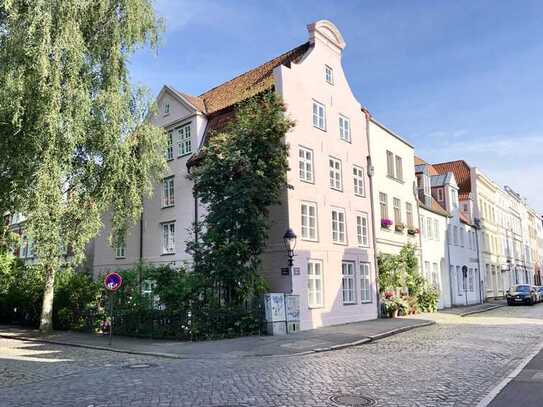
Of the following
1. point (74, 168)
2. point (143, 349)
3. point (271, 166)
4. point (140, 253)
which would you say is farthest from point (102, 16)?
point (143, 349)

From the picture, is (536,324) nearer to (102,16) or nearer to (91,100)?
(91,100)

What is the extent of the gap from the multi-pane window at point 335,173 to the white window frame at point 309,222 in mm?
2187

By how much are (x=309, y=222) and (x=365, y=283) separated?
5368 millimetres

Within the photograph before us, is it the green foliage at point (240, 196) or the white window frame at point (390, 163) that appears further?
the white window frame at point (390, 163)

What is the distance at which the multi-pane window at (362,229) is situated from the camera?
1013 inches

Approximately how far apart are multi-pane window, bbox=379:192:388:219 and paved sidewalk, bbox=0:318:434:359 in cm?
796

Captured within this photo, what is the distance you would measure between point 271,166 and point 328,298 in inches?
250

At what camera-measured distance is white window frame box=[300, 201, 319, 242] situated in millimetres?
21656

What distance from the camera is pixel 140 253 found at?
89.9ft

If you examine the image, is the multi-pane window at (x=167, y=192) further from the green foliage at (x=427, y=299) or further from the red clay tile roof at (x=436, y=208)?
the red clay tile roof at (x=436, y=208)

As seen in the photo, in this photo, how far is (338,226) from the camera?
2403 cm

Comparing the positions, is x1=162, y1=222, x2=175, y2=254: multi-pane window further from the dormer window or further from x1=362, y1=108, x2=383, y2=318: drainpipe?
the dormer window

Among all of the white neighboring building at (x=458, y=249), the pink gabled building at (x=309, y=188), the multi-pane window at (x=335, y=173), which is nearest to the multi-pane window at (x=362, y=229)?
the pink gabled building at (x=309, y=188)

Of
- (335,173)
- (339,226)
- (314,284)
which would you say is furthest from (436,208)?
(314,284)
